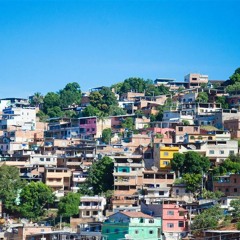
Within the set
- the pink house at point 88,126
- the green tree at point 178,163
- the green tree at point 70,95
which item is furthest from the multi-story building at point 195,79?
the green tree at point 178,163

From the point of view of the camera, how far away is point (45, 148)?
5600 cm

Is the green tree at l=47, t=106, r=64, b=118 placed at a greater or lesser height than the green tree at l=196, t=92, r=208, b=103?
lesser

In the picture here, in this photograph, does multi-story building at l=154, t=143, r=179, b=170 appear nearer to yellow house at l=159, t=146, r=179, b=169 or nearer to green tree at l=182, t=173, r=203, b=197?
yellow house at l=159, t=146, r=179, b=169

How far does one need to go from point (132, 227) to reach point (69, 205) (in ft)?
15.5

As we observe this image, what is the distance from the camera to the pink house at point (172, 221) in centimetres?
4180

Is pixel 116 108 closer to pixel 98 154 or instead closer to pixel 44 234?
pixel 98 154

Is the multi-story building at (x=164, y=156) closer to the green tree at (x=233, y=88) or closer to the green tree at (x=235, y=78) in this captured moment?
the green tree at (x=233, y=88)

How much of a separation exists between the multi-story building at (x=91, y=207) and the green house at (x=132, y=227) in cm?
341

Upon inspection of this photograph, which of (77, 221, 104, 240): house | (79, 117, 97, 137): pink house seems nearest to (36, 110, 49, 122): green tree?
(79, 117, 97, 137): pink house

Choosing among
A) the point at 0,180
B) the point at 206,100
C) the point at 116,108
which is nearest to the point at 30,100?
the point at 116,108

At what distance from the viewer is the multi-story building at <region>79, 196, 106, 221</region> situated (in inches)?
1754

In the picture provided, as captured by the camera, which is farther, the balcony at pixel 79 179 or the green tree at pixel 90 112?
the green tree at pixel 90 112

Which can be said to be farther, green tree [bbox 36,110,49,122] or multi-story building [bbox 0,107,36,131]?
green tree [bbox 36,110,49,122]

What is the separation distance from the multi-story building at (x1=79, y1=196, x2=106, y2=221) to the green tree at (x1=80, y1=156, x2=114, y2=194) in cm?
242
